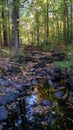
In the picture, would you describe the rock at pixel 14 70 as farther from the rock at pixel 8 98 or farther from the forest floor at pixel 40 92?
the rock at pixel 8 98

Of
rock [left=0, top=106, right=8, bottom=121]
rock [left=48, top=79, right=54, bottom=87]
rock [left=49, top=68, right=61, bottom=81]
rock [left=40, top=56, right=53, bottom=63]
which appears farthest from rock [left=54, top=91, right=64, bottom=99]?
rock [left=40, top=56, right=53, bottom=63]

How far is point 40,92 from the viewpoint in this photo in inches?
419

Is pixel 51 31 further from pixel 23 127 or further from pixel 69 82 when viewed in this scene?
pixel 23 127

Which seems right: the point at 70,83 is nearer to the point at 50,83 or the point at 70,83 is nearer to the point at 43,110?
the point at 50,83

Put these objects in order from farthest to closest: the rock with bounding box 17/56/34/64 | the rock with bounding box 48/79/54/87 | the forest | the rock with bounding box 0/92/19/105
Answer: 1. the rock with bounding box 17/56/34/64
2. the rock with bounding box 48/79/54/87
3. the rock with bounding box 0/92/19/105
4. the forest

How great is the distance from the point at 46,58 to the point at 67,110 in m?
9.46

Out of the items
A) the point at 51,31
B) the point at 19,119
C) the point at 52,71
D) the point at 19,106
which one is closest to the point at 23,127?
the point at 19,119

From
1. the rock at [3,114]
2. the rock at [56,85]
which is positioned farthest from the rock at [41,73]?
the rock at [3,114]

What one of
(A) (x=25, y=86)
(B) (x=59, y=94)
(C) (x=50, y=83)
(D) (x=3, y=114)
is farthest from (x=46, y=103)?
(C) (x=50, y=83)

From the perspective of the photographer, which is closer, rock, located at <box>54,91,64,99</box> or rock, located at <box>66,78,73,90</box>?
rock, located at <box>54,91,64,99</box>

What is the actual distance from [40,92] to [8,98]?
1824mm

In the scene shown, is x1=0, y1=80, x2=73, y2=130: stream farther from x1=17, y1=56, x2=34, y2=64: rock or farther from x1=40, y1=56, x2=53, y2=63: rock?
x1=40, y1=56, x2=53, y2=63: rock

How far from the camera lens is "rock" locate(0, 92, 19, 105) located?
9.06 m

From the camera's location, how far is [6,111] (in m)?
8.17
